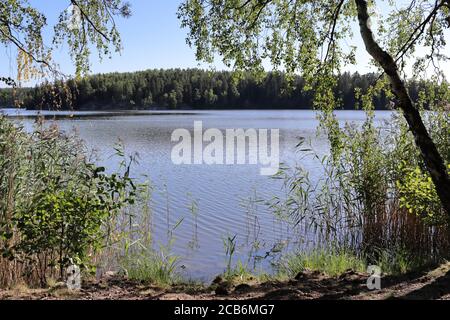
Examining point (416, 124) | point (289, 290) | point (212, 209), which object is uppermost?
point (416, 124)

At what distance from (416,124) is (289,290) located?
2198 mm

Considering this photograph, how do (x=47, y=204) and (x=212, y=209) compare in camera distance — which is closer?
(x=47, y=204)

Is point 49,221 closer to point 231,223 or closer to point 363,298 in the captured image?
point 363,298

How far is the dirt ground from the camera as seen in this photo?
4711 millimetres

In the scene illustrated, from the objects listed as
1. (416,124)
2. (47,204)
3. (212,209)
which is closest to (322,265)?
(416,124)

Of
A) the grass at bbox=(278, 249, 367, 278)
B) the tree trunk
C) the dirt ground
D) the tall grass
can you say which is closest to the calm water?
the tall grass

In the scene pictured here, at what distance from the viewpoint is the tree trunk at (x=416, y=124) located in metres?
5.20

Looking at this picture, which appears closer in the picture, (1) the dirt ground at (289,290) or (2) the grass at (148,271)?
(1) the dirt ground at (289,290)

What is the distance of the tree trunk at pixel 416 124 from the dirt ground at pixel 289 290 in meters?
0.84

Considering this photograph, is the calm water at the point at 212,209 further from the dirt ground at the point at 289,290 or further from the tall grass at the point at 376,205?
the dirt ground at the point at 289,290

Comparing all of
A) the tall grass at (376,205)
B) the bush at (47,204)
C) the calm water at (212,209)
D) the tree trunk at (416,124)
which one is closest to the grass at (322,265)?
the tall grass at (376,205)

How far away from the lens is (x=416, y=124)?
17.4ft

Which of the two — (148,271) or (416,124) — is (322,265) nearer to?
(148,271)

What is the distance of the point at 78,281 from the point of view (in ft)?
17.5
